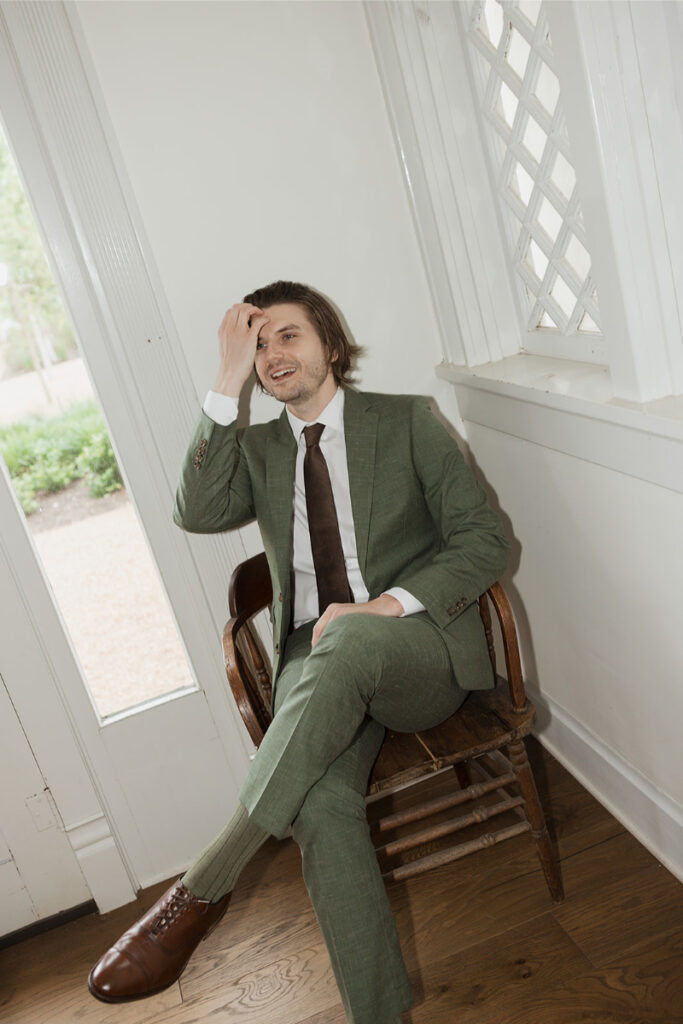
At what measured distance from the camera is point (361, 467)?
1986mm

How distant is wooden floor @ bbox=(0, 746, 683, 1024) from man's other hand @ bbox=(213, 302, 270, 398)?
1.35 meters

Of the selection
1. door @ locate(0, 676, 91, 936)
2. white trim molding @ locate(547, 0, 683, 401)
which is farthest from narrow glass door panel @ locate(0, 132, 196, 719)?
white trim molding @ locate(547, 0, 683, 401)

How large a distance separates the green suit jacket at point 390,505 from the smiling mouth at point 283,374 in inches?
5.1

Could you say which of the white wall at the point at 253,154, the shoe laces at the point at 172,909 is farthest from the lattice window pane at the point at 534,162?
the shoe laces at the point at 172,909

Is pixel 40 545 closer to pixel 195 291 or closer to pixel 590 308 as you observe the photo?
pixel 195 291

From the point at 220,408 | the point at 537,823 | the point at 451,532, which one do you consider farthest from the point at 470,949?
the point at 220,408

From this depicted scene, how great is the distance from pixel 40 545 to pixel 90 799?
0.74m

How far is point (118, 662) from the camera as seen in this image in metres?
2.43

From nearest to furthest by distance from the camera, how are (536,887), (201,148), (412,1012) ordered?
1. (412,1012)
2. (536,887)
3. (201,148)

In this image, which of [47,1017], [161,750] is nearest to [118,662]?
[161,750]

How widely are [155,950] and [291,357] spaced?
1.31 metres

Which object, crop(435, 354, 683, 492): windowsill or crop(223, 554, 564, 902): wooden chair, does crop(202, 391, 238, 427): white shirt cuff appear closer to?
crop(223, 554, 564, 902): wooden chair

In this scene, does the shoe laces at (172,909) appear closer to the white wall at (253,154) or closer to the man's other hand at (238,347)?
the man's other hand at (238,347)

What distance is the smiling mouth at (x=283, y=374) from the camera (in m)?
2.03
